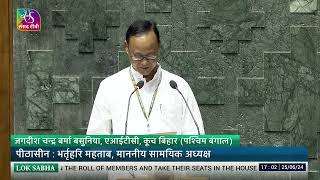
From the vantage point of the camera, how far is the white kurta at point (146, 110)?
5402mm

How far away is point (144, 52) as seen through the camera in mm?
5363

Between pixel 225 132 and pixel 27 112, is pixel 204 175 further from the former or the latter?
pixel 27 112

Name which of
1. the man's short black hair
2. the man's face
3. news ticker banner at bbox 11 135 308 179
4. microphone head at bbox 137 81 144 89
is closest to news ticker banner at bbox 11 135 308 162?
news ticker banner at bbox 11 135 308 179

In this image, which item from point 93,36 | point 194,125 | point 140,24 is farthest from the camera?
point 93,36

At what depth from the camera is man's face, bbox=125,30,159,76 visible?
5.37 m

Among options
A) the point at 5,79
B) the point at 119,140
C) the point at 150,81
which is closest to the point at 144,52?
the point at 150,81

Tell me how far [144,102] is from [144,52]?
1.25ft

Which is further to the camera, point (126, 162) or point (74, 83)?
point (74, 83)

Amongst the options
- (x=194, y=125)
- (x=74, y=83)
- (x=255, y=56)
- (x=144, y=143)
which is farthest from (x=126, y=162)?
(x=255, y=56)

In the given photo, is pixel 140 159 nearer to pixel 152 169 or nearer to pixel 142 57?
pixel 152 169

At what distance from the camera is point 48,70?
6.18 m

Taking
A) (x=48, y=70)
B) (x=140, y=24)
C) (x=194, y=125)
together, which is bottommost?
(x=194, y=125)

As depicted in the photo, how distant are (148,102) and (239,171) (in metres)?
0.87

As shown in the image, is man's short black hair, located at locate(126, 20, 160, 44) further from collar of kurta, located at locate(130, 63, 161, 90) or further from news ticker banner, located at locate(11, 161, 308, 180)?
news ticker banner, located at locate(11, 161, 308, 180)
